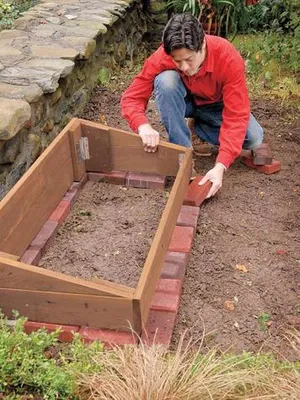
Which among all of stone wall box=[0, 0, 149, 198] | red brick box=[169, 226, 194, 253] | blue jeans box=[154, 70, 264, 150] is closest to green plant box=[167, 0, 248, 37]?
stone wall box=[0, 0, 149, 198]

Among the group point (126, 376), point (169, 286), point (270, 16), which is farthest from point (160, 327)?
point (270, 16)

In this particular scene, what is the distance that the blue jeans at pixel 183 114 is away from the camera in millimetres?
3367

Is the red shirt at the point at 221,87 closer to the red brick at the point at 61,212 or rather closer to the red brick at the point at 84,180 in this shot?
the red brick at the point at 84,180

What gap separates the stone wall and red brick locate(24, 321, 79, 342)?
935 millimetres

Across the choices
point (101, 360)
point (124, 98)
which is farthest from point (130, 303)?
point (124, 98)

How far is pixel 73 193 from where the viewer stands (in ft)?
11.1

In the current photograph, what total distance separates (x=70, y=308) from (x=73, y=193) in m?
1.21

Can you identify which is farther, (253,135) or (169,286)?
(253,135)

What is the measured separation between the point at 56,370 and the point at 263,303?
1.07 meters

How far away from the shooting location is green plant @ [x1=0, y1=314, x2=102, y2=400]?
1.94 m

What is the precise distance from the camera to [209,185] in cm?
329

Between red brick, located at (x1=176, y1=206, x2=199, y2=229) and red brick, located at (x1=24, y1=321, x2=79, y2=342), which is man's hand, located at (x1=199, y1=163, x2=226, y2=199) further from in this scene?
red brick, located at (x1=24, y1=321, x2=79, y2=342)

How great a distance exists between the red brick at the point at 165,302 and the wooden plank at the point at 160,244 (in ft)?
0.42

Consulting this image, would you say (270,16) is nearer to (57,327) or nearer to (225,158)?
(225,158)
